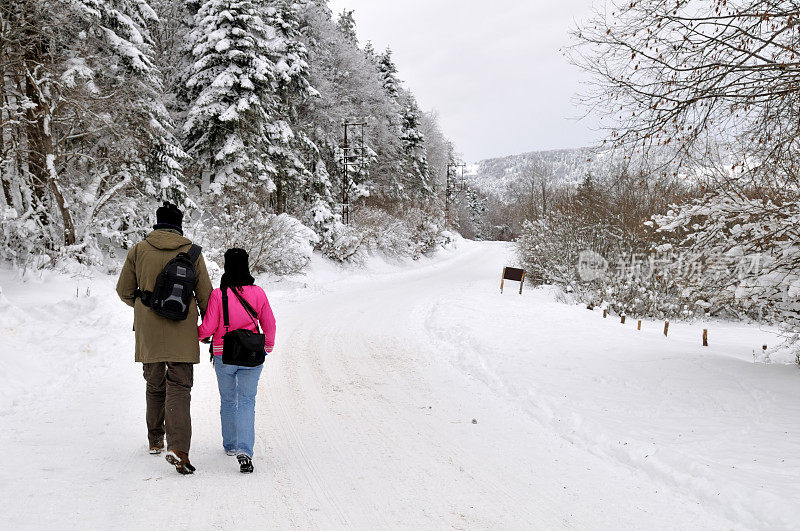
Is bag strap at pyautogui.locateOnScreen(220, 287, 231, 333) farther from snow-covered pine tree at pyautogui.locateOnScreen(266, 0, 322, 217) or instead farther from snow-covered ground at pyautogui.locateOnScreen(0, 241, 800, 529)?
snow-covered pine tree at pyautogui.locateOnScreen(266, 0, 322, 217)

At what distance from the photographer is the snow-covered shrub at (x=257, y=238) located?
49.2 feet

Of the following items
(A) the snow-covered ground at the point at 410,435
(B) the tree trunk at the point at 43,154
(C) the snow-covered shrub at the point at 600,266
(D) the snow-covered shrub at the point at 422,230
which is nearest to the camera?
(A) the snow-covered ground at the point at 410,435

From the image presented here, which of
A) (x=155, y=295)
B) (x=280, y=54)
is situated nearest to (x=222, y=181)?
(x=280, y=54)

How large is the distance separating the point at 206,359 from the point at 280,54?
58.0 ft

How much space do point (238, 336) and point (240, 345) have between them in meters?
0.07

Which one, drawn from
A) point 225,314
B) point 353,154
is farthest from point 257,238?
point 353,154

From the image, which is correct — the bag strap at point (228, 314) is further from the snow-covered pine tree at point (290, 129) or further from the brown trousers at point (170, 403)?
the snow-covered pine tree at point (290, 129)

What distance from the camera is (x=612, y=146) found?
18.1ft

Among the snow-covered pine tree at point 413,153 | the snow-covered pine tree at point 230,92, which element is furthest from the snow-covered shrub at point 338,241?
the snow-covered pine tree at point 413,153

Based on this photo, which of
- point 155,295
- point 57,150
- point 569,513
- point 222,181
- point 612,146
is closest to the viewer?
point 569,513

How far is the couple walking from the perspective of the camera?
3568 mm

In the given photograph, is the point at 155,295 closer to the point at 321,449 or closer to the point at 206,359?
the point at 321,449

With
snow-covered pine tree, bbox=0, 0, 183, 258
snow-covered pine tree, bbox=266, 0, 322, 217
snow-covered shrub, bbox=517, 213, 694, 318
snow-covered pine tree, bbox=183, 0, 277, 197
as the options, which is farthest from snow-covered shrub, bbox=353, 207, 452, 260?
snow-covered pine tree, bbox=0, 0, 183, 258

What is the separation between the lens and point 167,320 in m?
3.62
